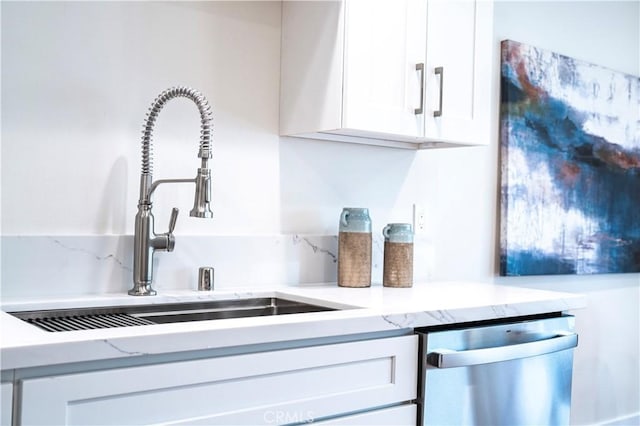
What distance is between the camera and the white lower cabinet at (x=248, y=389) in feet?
3.53

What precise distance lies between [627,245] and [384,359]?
6.56 feet

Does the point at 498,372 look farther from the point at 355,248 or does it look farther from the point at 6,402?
the point at 6,402

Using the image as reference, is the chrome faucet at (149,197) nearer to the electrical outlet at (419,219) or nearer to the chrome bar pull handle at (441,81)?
the chrome bar pull handle at (441,81)

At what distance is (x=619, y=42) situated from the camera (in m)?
3.06

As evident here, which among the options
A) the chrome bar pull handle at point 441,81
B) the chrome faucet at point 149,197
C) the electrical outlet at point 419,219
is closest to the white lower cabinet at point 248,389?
the chrome faucet at point 149,197

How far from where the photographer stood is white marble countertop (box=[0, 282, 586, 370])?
3.51 feet

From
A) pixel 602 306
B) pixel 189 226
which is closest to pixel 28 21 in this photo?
pixel 189 226

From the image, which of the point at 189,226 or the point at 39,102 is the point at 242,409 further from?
the point at 39,102

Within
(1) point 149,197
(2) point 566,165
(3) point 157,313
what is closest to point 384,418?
(3) point 157,313

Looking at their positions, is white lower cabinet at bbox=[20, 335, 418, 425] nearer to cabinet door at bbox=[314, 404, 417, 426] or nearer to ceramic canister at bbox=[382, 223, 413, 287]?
cabinet door at bbox=[314, 404, 417, 426]

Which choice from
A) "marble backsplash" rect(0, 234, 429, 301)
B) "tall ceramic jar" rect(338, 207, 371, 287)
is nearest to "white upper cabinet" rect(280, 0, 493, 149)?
"tall ceramic jar" rect(338, 207, 371, 287)

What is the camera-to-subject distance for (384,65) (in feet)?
6.16

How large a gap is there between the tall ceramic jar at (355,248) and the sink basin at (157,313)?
24 centimetres

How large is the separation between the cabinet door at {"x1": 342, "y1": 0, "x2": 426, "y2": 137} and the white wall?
305mm
